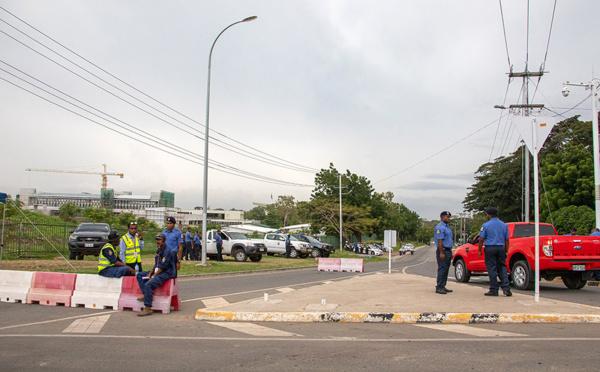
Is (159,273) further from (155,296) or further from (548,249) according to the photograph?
(548,249)

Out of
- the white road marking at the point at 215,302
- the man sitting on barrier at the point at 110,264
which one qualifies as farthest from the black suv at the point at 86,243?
the man sitting on barrier at the point at 110,264

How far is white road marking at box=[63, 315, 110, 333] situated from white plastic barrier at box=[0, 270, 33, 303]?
111 inches

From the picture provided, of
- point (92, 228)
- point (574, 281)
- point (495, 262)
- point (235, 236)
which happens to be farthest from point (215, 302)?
point (235, 236)

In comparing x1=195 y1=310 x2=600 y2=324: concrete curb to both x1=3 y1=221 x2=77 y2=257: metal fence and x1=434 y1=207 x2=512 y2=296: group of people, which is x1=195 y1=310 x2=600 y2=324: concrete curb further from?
x1=3 y1=221 x2=77 y2=257: metal fence

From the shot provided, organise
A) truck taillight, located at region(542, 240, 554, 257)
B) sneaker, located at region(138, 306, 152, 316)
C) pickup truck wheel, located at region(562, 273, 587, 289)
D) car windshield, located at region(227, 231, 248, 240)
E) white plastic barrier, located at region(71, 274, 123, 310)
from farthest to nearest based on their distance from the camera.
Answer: car windshield, located at region(227, 231, 248, 240) < pickup truck wheel, located at region(562, 273, 587, 289) < truck taillight, located at region(542, 240, 554, 257) < white plastic barrier, located at region(71, 274, 123, 310) < sneaker, located at region(138, 306, 152, 316)

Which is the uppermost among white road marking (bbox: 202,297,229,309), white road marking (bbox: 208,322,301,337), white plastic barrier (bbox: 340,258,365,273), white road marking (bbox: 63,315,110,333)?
Result: white road marking (bbox: 208,322,301,337)

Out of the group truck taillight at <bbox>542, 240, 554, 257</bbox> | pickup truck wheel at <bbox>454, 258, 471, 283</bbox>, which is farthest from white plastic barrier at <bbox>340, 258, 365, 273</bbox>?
truck taillight at <bbox>542, 240, 554, 257</bbox>

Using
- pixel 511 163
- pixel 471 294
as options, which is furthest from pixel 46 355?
pixel 511 163

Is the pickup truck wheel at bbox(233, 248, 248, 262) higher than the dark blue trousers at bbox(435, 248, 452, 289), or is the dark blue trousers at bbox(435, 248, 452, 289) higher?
the dark blue trousers at bbox(435, 248, 452, 289)

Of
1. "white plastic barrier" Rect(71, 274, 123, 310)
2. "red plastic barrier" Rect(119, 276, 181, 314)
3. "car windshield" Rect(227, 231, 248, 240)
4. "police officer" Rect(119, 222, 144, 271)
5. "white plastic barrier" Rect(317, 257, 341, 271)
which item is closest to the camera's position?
"red plastic barrier" Rect(119, 276, 181, 314)

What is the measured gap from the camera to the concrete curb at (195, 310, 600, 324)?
281 inches

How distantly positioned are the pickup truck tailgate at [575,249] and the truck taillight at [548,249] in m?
0.07

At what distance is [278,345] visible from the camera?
19.1ft

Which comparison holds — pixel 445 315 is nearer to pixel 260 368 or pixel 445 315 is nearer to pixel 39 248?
pixel 260 368
